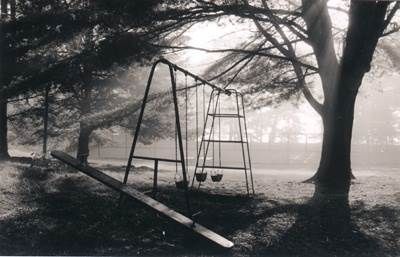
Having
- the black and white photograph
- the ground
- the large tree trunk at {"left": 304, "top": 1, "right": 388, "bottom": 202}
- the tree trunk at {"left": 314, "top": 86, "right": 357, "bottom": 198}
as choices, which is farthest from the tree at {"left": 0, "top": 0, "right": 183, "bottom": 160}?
the tree trunk at {"left": 314, "top": 86, "right": 357, "bottom": 198}

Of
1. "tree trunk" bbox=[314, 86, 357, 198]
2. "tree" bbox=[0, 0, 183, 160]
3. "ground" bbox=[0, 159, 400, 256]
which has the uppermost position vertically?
"tree" bbox=[0, 0, 183, 160]

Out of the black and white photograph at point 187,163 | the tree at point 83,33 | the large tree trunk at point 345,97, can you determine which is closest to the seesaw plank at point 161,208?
the black and white photograph at point 187,163

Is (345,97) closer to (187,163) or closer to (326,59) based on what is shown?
(326,59)

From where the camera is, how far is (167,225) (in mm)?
6938

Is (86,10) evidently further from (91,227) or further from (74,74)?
(91,227)

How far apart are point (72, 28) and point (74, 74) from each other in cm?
97

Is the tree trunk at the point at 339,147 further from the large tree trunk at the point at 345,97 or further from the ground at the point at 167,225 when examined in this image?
the ground at the point at 167,225

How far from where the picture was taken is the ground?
6020 millimetres

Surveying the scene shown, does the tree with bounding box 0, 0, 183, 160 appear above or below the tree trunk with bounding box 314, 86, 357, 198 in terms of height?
above

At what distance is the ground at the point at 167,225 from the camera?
602 cm

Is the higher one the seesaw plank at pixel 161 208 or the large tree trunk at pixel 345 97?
the large tree trunk at pixel 345 97

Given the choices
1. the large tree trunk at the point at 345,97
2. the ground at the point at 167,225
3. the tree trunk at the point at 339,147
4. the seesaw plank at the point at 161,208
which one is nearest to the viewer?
the seesaw plank at the point at 161,208

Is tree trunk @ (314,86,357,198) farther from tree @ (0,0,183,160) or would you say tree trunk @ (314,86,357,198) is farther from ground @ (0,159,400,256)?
tree @ (0,0,183,160)

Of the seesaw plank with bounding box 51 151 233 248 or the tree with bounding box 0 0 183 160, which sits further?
the tree with bounding box 0 0 183 160
